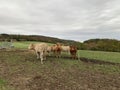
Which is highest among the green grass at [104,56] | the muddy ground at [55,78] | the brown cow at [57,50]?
the brown cow at [57,50]

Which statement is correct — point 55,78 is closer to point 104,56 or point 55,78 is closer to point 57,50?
point 57,50

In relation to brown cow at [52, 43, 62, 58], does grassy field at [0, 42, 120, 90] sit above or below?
below

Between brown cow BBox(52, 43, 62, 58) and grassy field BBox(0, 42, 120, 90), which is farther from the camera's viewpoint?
brown cow BBox(52, 43, 62, 58)

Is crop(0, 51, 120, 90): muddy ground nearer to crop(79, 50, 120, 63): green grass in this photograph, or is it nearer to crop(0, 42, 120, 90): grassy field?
crop(0, 42, 120, 90): grassy field

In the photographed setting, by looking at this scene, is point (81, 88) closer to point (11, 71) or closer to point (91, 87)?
point (91, 87)

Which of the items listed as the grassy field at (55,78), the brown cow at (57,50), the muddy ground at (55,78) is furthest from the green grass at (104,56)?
the muddy ground at (55,78)

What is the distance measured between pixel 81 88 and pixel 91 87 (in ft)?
1.68

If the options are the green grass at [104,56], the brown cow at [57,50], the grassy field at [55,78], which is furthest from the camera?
the brown cow at [57,50]

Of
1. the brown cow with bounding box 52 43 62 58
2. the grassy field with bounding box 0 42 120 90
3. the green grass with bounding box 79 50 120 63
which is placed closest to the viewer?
the grassy field with bounding box 0 42 120 90

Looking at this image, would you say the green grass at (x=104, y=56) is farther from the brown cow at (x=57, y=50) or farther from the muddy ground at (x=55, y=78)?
the muddy ground at (x=55, y=78)

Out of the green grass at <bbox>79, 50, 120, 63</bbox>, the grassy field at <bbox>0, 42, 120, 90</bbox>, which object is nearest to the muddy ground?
the grassy field at <bbox>0, 42, 120, 90</bbox>

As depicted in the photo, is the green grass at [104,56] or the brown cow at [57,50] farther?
the brown cow at [57,50]

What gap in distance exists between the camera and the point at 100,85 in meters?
10.1

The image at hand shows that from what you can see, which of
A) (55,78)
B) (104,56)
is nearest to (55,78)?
(55,78)
